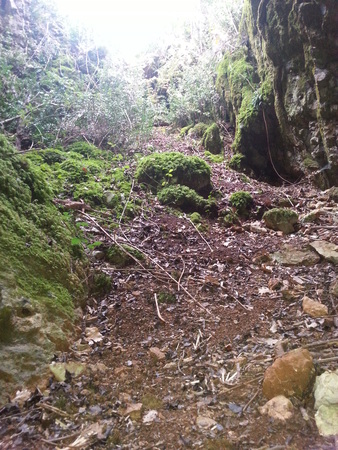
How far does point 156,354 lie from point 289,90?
21.0ft

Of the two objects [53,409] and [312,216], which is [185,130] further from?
[53,409]

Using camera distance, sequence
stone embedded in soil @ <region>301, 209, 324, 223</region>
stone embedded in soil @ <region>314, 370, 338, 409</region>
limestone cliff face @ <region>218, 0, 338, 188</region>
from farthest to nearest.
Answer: limestone cliff face @ <region>218, 0, 338, 188</region>, stone embedded in soil @ <region>301, 209, 324, 223</region>, stone embedded in soil @ <region>314, 370, 338, 409</region>

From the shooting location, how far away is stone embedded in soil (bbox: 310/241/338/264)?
3533mm

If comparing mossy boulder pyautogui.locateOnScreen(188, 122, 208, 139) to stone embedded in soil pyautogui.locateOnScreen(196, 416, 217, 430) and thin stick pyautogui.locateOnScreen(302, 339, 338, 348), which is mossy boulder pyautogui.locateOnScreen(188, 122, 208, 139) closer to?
thin stick pyautogui.locateOnScreen(302, 339, 338, 348)

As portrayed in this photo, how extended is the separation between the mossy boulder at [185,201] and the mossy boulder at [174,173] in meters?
0.38

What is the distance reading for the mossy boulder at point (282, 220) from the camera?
491 cm

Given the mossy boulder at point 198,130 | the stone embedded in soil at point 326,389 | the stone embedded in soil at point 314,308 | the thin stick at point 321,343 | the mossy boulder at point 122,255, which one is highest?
the mossy boulder at point 198,130

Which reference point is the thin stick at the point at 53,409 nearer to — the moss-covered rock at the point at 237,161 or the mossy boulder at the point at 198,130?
the moss-covered rock at the point at 237,161

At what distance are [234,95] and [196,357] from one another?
8559 mm

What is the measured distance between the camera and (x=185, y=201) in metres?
5.65

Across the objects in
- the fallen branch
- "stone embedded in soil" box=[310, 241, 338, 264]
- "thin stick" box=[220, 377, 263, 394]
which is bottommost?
"thin stick" box=[220, 377, 263, 394]

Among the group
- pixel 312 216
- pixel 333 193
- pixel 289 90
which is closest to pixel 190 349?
pixel 312 216

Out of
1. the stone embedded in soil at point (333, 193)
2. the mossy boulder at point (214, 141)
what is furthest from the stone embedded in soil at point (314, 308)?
the mossy boulder at point (214, 141)

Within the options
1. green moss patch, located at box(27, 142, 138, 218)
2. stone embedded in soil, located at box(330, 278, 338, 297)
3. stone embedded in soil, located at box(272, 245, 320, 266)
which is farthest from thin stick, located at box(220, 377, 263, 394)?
green moss patch, located at box(27, 142, 138, 218)
